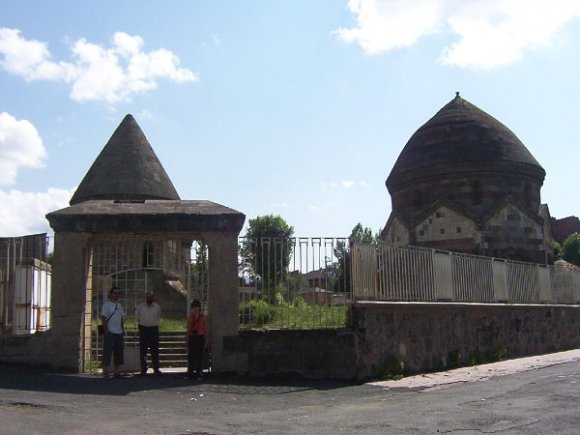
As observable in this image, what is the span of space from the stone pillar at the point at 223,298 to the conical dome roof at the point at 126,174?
42.9 feet

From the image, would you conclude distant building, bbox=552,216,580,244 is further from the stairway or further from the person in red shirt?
the person in red shirt

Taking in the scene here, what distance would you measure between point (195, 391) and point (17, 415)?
2781 millimetres

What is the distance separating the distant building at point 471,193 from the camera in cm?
2703

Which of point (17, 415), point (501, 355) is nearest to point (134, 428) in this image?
point (17, 415)

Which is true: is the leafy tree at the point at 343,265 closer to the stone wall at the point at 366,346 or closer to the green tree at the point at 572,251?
the stone wall at the point at 366,346

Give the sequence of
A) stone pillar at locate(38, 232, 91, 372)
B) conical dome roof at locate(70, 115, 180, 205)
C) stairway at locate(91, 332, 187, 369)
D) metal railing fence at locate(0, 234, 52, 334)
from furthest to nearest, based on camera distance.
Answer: conical dome roof at locate(70, 115, 180, 205), stairway at locate(91, 332, 187, 369), metal railing fence at locate(0, 234, 52, 334), stone pillar at locate(38, 232, 91, 372)

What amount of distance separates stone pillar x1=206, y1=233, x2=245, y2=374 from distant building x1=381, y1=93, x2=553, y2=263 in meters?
15.7

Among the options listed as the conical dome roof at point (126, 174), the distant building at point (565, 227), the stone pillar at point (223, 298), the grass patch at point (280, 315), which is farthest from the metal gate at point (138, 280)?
the distant building at point (565, 227)

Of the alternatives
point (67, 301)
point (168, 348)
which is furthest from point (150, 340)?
point (168, 348)

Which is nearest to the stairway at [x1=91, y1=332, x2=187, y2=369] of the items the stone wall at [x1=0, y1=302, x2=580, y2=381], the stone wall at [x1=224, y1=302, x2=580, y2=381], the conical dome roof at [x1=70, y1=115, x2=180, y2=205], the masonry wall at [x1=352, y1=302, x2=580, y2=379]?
the stone wall at [x1=0, y1=302, x2=580, y2=381]

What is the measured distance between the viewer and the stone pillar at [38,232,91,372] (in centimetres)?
1101

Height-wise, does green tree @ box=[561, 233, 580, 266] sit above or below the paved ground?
above

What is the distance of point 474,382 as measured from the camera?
37.2 feet

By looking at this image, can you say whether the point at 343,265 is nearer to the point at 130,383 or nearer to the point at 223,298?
the point at 223,298
